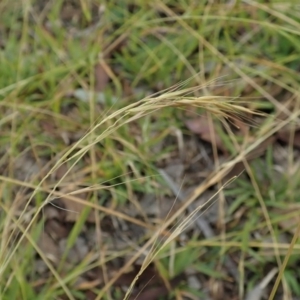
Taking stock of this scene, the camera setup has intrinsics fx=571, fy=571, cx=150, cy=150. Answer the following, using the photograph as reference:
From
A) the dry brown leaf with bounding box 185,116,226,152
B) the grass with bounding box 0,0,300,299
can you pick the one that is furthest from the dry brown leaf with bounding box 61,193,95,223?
the dry brown leaf with bounding box 185,116,226,152

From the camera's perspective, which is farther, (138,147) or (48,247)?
(138,147)

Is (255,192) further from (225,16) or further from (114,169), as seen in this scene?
(225,16)

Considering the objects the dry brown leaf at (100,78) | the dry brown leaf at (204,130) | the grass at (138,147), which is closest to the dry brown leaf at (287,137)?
the grass at (138,147)

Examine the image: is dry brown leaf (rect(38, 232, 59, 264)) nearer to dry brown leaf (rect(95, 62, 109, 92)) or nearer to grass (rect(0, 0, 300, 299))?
grass (rect(0, 0, 300, 299))

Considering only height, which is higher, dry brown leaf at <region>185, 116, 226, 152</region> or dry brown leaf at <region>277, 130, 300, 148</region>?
dry brown leaf at <region>185, 116, 226, 152</region>

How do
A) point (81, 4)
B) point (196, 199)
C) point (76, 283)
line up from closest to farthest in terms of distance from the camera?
point (76, 283) → point (196, 199) → point (81, 4)

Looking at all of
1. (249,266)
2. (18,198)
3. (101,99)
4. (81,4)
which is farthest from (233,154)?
(81,4)

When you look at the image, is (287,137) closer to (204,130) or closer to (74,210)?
(204,130)

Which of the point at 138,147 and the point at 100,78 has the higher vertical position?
the point at 100,78

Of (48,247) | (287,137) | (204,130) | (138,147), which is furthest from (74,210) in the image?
(287,137)
